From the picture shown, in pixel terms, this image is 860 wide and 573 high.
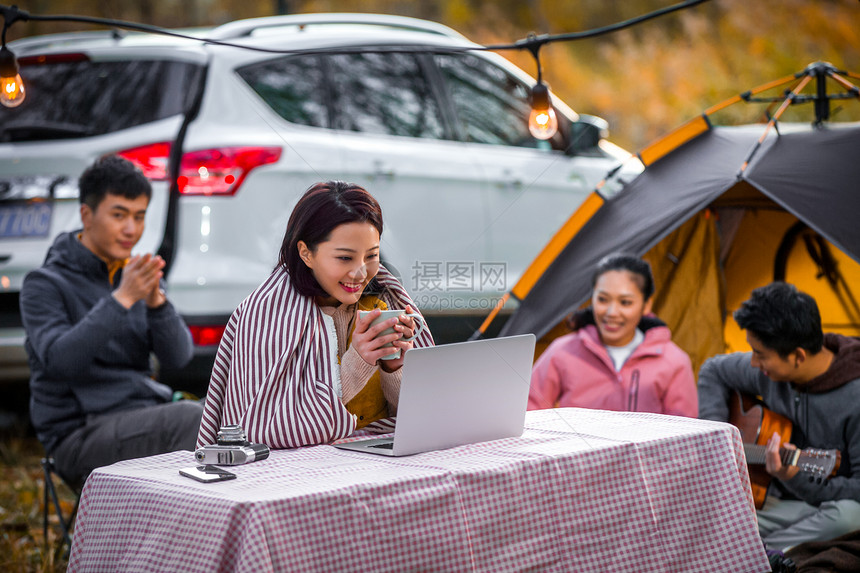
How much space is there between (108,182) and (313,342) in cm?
135

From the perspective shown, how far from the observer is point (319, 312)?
2.21m

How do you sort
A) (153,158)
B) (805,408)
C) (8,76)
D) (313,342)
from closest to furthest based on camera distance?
1. (313,342)
2. (8,76)
3. (805,408)
4. (153,158)

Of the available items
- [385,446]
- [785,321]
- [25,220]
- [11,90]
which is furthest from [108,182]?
[785,321]

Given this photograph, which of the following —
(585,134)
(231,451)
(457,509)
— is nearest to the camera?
(457,509)

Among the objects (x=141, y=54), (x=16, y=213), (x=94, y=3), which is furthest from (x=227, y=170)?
(x=94, y=3)

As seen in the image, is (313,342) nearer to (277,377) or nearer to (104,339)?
(277,377)

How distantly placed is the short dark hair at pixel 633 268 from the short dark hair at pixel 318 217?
151 centimetres

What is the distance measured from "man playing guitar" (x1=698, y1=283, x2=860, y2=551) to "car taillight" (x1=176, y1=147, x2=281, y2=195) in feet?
5.61

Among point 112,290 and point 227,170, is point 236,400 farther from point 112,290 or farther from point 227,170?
point 227,170

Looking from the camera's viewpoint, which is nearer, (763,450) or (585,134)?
(763,450)

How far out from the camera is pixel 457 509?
5.79 ft

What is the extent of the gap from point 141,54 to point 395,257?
2036 mm

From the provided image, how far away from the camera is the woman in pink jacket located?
11.4ft

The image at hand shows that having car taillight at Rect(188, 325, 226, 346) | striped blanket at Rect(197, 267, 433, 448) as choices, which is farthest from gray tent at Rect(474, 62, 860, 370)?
striped blanket at Rect(197, 267, 433, 448)
